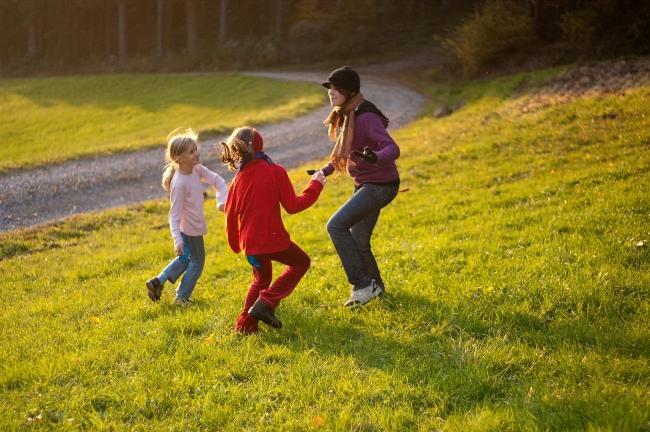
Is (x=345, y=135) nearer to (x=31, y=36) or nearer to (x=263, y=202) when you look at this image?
(x=263, y=202)

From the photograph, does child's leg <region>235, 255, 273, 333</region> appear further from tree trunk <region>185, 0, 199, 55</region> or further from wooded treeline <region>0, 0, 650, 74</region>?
tree trunk <region>185, 0, 199, 55</region>

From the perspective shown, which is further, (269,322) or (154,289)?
(154,289)

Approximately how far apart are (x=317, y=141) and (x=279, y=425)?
65.2 feet

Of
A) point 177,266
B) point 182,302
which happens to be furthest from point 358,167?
point 182,302

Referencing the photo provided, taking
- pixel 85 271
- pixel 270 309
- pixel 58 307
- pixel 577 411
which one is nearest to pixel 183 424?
pixel 270 309

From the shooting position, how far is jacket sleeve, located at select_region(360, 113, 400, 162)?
606cm

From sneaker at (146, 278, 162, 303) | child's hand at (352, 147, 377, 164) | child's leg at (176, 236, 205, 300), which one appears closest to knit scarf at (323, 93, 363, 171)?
child's hand at (352, 147, 377, 164)

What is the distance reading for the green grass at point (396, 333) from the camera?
14.6 feet

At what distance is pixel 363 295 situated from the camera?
645 centimetres

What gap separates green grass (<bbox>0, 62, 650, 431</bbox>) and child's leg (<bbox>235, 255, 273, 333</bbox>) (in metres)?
0.18

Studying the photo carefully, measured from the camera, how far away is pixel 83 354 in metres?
5.76

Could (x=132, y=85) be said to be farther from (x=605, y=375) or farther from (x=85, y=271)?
(x=605, y=375)

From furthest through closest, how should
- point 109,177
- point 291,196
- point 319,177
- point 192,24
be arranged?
1. point 192,24
2. point 109,177
3. point 319,177
4. point 291,196

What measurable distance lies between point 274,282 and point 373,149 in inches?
72.7
